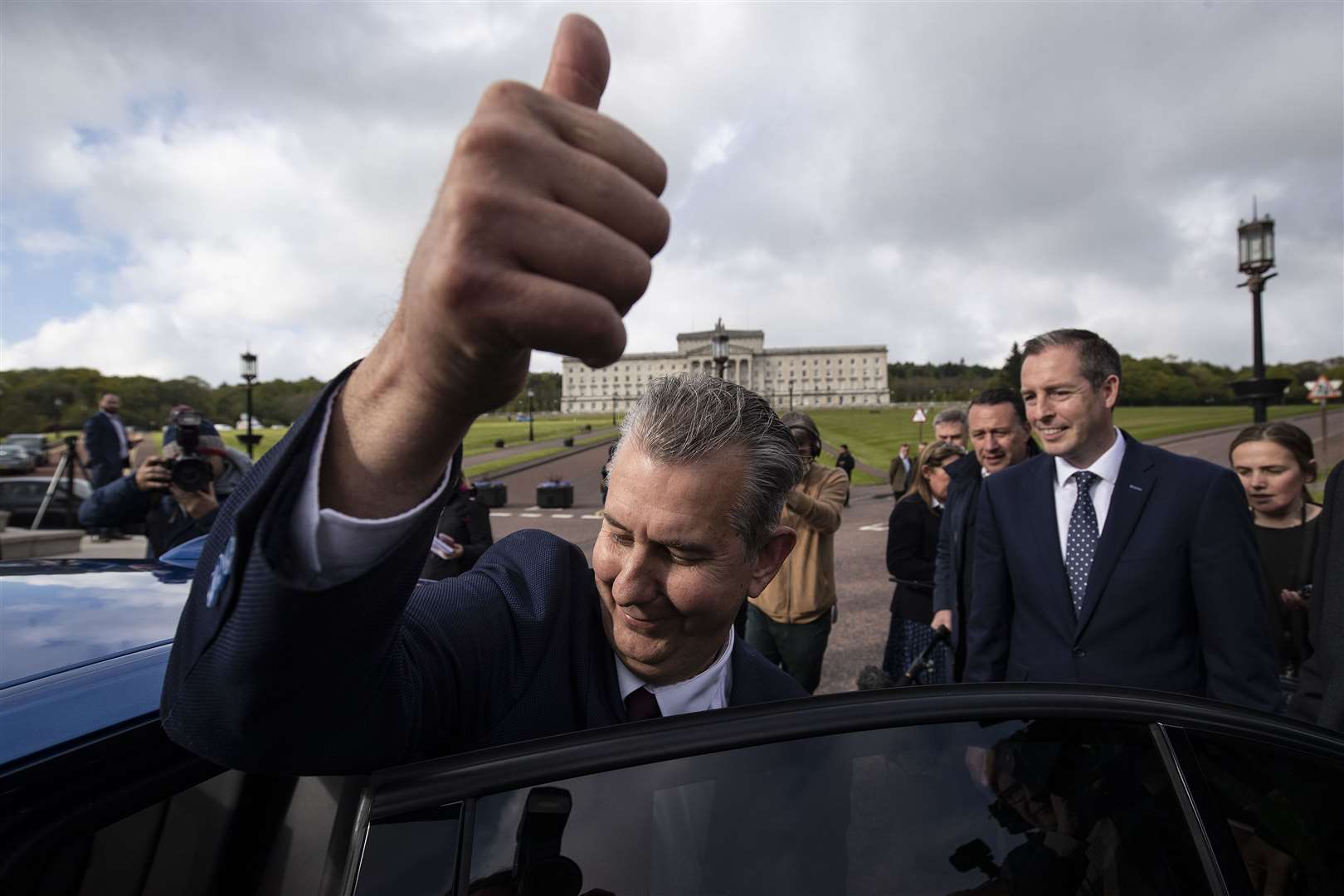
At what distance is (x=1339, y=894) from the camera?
1.38 m

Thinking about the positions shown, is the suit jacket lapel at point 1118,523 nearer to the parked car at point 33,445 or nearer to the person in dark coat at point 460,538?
the person in dark coat at point 460,538

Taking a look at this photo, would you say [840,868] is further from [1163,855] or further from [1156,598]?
[1156,598]

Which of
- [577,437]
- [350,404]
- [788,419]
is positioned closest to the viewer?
[350,404]

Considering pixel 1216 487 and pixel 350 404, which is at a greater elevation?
pixel 350 404

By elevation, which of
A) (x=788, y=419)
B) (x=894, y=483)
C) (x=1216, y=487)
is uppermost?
(x=788, y=419)

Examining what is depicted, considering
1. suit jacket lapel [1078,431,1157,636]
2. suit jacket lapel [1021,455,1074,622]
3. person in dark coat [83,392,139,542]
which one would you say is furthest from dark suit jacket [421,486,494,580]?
person in dark coat [83,392,139,542]

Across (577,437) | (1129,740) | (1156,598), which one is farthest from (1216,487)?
(577,437)

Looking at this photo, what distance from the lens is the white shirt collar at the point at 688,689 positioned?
4.83ft

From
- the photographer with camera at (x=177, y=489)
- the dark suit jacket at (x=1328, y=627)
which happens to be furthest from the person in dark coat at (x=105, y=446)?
the dark suit jacket at (x=1328, y=627)

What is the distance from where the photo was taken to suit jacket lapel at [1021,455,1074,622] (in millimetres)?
3004

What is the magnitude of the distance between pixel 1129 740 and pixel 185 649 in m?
1.48

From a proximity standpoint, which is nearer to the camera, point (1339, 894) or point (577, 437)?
point (1339, 894)

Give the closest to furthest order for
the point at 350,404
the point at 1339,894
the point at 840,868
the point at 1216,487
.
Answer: the point at 350,404 → the point at 840,868 → the point at 1339,894 → the point at 1216,487

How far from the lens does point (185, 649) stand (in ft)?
2.75
